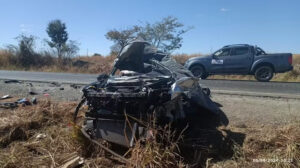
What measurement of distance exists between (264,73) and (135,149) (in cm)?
1041

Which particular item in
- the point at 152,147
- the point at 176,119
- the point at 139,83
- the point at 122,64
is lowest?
the point at 152,147

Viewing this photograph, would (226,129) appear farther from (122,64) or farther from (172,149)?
(122,64)

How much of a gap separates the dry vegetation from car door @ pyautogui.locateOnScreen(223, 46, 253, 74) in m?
8.26

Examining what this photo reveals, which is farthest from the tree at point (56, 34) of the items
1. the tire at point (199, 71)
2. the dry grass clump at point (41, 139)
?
the dry grass clump at point (41, 139)

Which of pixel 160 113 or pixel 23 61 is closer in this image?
pixel 160 113

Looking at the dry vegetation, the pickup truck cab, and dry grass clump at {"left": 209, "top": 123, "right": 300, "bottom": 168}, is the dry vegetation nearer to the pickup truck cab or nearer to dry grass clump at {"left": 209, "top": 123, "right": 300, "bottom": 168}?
dry grass clump at {"left": 209, "top": 123, "right": 300, "bottom": 168}

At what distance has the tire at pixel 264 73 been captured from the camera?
37.2ft

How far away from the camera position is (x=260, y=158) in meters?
3.34

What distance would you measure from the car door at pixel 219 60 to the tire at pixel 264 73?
176 centimetres

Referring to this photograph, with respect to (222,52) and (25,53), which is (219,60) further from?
(25,53)

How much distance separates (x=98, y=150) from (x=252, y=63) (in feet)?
34.1

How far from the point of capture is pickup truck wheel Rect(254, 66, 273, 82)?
37.2 feet

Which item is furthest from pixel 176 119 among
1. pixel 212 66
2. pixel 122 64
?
pixel 212 66

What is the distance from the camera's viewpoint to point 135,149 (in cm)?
321
